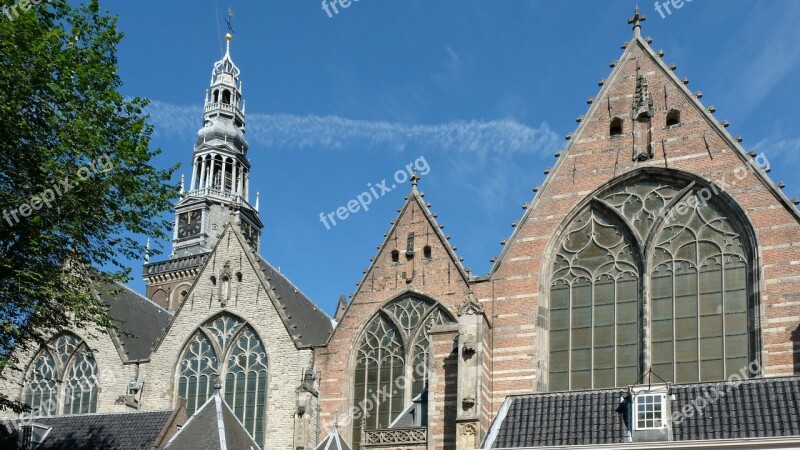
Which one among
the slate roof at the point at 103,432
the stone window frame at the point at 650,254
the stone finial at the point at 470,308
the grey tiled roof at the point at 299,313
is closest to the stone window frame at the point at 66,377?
the slate roof at the point at 103,432

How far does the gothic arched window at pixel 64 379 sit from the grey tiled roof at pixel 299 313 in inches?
254

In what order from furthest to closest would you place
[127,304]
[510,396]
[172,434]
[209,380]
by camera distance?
1. [127,304]
2. [209,380]
3. [172,434]
4. [510,396]

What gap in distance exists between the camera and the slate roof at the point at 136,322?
36.2 m

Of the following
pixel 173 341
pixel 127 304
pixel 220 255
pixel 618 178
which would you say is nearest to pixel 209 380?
pixel 173 341

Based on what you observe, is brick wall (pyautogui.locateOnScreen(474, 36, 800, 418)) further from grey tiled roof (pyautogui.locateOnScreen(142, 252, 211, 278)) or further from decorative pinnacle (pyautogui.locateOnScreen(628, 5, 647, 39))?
grey tiled roof (pyautogui.locateOnScreen(142, 252, 211, 278))

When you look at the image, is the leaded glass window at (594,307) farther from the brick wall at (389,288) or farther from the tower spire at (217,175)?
the tower spire at (217,175)

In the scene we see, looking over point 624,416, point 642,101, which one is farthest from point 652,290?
point 624,416

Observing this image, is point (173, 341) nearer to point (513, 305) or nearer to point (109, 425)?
point (109, 425)

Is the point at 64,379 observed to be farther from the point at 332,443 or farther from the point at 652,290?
the point at 652,290

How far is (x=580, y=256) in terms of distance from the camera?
95.6 feet

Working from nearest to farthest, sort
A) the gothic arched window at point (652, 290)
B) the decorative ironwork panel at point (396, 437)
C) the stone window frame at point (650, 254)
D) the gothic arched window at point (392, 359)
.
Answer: the stone window frame at point (650, 254), the gothic arched window at point (652, 290), the decorative ironwork panel at point (396, 437), the gothic arched window at point (392, 359)

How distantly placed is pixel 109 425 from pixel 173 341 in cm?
401

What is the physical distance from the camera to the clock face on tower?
5312cm

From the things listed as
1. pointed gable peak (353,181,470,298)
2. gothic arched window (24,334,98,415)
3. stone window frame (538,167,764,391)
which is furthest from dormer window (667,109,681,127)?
gothic arched window (24,334,98,415)
